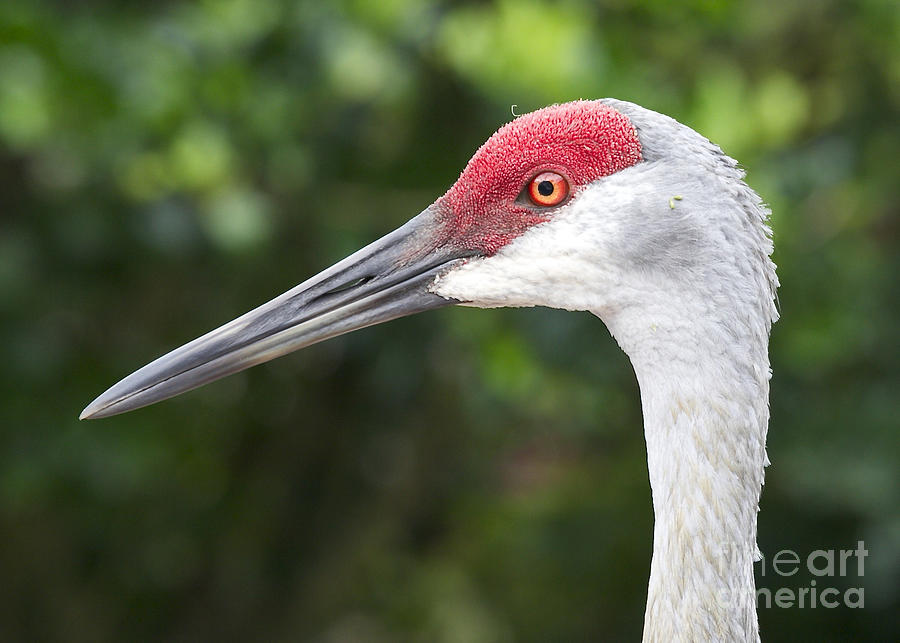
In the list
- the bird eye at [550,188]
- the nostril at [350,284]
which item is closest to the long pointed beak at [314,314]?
the nostril at [350,284]

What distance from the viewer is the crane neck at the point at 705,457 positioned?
76.9 inches

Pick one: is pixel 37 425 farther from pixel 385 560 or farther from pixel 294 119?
pixel 385 560

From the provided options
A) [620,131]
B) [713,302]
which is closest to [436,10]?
[620,131]

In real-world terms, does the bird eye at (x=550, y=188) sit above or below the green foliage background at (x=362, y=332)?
below

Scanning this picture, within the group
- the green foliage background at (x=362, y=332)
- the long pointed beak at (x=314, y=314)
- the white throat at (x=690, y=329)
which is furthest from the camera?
the green foliage background at (x=362, y=332)

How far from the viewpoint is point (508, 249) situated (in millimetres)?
2053

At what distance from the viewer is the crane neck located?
1.95 m

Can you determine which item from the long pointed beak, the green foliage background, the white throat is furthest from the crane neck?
the green foliage background

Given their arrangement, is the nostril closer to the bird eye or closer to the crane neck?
the bird eye

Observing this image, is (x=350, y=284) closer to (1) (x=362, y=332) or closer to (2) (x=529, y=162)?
(2) (x=529, y=162)

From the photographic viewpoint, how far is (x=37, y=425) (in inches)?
151

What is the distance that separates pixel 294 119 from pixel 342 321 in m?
1.42

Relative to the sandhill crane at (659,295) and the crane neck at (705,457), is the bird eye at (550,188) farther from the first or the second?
the crane neck at (705,457)

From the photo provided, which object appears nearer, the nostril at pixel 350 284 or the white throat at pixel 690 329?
the white throat at pixel 690 329
